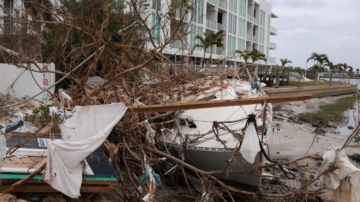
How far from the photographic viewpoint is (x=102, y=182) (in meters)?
5.14

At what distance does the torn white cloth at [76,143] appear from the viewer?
15.4 ft

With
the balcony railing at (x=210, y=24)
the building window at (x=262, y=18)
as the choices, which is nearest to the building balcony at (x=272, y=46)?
the building window at (x=262, y=18)

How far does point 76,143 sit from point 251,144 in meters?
2.51

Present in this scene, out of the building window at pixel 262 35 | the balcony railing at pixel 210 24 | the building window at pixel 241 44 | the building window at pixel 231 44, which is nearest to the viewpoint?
the balcony railing at pixel 210 24

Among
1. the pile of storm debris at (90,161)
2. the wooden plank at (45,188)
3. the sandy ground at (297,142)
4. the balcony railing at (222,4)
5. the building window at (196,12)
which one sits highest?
the balcony railing at (222,4)

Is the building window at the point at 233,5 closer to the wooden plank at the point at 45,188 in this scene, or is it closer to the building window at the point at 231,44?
the building window at the point at 231,44

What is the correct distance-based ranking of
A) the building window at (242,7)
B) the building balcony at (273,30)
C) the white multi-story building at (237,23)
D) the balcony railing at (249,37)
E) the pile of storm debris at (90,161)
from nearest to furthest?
the pile of storm debris at (90,161), the white multi-story building at (237,23), the building window at (242,7), the balcony railing at (249,37), the building balcony at (273,30)

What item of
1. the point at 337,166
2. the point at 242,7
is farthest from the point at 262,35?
the point at 337,166

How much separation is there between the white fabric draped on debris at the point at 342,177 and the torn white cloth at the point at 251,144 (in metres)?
1.06

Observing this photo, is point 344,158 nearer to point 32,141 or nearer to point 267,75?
point 32,141

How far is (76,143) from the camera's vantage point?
15.7 ft

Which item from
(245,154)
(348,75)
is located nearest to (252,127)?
(245,154)

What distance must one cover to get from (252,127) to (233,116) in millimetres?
3269

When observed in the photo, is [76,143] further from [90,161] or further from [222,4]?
[222,4]
